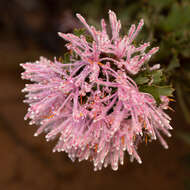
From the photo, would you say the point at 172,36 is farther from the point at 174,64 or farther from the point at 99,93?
the point at 99,93

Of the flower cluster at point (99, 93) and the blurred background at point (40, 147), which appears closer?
the flower cluster at point (99, 93)

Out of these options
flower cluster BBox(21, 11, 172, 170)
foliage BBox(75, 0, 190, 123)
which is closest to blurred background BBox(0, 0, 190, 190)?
foliage BBox(75, 0, 190, 123)

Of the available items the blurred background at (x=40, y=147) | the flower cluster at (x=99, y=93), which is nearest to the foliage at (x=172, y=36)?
the flower cluster at (x=99, y=93)

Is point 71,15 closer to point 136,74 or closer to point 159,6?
point 159,6

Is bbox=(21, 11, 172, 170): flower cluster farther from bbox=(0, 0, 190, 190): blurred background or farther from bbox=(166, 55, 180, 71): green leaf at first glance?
bbox=(0, 0, 190, 190): blurred background

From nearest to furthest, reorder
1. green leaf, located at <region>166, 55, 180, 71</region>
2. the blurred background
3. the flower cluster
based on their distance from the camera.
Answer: the flower cluster, green leaf, located at <region>166, 55, 180, 71</region>, the blurred background

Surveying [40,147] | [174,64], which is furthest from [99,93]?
[40,147]

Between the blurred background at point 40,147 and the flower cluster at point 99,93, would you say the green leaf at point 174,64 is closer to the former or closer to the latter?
the flower cluster at point 99,93

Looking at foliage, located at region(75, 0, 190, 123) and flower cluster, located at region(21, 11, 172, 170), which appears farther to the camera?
foliage, located at region(75, 0, 190, 123)

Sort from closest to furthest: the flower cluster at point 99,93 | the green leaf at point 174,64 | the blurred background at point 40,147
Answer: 1. the flower cluster at point 99,93
2. the green leaf at point 174,64
3. the blurred background at point 40,147
